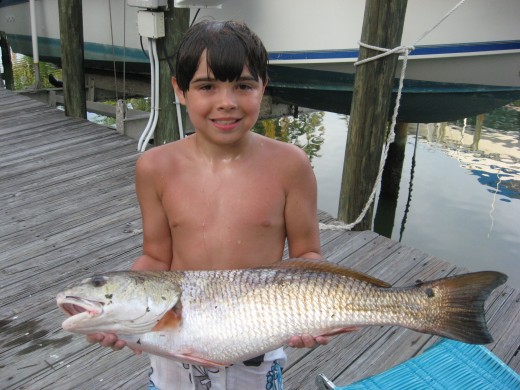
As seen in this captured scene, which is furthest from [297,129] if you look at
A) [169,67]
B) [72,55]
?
[169,67]

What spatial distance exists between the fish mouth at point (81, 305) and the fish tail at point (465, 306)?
99cm

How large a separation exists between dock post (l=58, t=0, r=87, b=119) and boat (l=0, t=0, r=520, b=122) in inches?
18.6

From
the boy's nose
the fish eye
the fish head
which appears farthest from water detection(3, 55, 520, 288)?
the fish eye

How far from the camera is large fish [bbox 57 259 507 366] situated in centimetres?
147

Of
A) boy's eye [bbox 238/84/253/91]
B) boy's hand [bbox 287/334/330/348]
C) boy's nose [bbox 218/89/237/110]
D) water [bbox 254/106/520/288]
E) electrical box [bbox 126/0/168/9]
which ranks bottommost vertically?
water [bbox 254/106/520/288]

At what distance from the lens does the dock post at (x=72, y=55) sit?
6.99 meters

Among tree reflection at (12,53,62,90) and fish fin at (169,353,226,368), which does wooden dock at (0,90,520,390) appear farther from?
tree reflection at (12,53,62,90)

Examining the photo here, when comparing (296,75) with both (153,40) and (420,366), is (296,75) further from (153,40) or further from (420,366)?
(420,366)

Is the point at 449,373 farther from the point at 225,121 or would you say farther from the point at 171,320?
the point at 225,121

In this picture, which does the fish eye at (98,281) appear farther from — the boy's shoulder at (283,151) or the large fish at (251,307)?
the boy's shoulder at (283,151)

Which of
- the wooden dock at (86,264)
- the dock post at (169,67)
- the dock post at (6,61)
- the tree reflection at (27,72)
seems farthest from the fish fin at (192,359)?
the dock post at (6,61)

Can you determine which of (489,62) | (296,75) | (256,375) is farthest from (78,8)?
(256,375)

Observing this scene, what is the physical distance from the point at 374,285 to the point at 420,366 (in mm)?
1173

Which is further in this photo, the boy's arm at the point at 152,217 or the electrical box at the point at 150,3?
the electrical box at the point at 150,3
